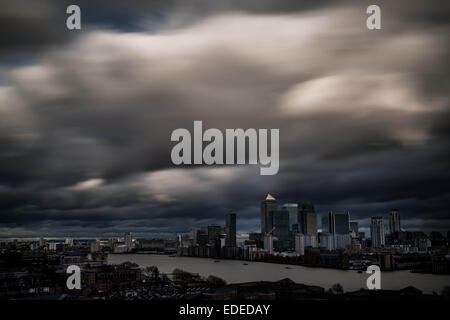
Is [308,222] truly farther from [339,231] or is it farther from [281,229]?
[339,231]

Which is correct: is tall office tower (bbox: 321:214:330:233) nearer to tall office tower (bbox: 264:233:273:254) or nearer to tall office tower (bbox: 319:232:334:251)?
tall office tower (bbox: 319:232:334:251)

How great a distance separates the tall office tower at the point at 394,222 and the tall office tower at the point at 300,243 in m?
3.49

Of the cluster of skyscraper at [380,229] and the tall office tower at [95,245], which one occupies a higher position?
the cluster of skyscraper at [380,229]

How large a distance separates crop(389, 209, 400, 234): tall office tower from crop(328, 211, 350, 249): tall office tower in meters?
2.23

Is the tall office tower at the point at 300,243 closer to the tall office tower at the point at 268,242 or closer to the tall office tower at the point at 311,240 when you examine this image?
the tall office tower at the point at 311,240

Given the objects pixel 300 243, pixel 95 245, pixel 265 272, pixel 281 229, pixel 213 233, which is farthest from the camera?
pixel 281 229

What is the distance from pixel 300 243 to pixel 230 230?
3825mm

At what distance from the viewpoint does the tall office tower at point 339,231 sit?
11.4m

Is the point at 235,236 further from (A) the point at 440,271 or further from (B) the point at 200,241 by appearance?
(A) the point at 440,271

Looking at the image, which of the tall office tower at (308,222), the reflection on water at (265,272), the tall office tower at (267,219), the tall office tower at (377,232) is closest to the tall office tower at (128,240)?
the reflection on water at (265,272)

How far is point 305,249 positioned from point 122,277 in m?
6.57

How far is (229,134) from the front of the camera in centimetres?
384

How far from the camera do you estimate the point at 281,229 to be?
42.9 feet

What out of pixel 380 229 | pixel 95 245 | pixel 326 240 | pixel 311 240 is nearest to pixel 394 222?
pixel 380 229
